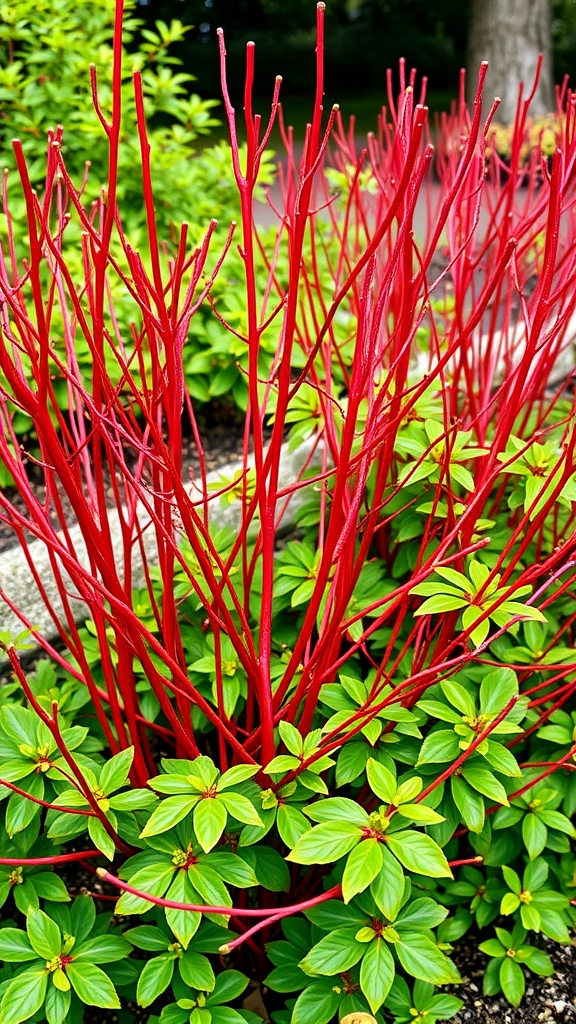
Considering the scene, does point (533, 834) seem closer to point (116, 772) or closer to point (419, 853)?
point (419, 853)

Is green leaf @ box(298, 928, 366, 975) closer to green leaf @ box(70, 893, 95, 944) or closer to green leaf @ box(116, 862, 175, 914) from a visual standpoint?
green leaf @ box(116, 862, 175, 914)

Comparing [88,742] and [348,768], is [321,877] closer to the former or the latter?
[348,768]

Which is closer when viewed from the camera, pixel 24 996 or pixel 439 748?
pixel 24 996

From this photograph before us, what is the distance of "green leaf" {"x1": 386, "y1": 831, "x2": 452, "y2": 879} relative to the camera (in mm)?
1176

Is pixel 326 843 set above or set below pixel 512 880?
above

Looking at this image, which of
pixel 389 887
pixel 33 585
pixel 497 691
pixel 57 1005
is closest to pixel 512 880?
pixel 497 691

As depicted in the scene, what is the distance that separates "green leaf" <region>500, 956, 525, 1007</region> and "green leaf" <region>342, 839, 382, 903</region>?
0.61 meters

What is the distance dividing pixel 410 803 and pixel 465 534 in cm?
49

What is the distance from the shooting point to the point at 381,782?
4.33 ft

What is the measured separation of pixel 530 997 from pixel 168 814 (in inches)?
37.2

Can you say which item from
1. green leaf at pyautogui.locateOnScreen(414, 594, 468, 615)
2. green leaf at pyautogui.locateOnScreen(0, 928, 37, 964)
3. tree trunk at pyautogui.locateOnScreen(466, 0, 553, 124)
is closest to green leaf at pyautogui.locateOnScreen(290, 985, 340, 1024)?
green leaf at pyautogui.locateOnScreen(0, 928, 37, 964)

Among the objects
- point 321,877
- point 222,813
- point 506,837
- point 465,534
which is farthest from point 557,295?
point 321,877

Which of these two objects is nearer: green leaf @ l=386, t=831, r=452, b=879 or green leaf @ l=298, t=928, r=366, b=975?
green leaf @ l=386, t=831, r=452, b=879

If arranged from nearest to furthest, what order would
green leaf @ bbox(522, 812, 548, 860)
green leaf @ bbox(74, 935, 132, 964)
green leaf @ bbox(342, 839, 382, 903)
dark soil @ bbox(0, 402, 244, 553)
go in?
1. green leaf @ bbox(342, 839, 382, 903)
2. green leaf @ bbox(74, 935, 132, 964)
3. green leaf @ bbox(522, 812, 548, 860)
4. dark soil @ bbox(0, 402, 244, 553)
